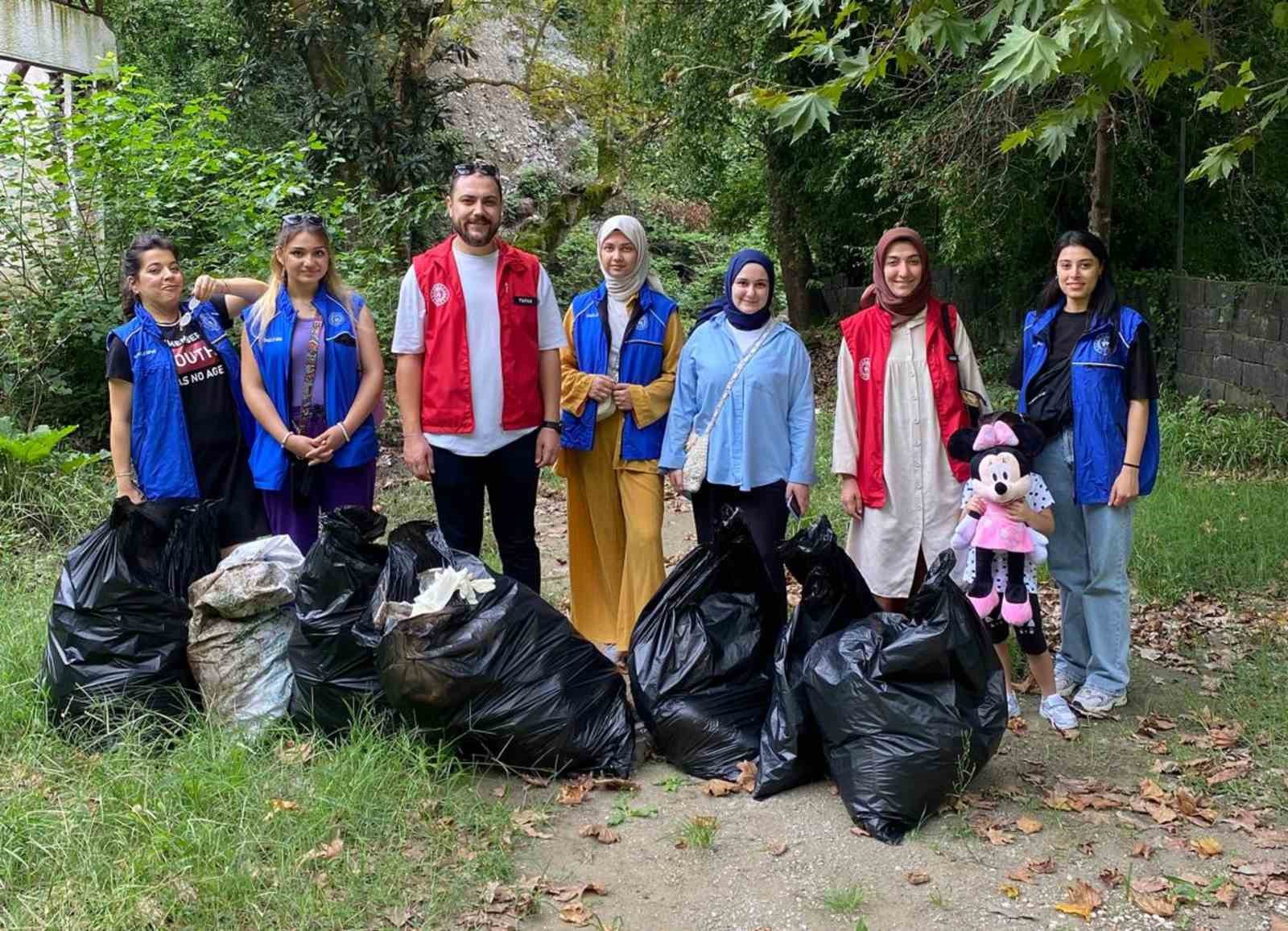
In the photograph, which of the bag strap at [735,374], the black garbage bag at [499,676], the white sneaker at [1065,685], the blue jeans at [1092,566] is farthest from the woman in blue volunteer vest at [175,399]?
the white sneaker at [1065,685]

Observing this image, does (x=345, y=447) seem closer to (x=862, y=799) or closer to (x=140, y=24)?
(x=862, y=799)

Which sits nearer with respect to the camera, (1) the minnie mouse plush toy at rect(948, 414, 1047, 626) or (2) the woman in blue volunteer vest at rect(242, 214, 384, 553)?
(1) the minnie mouse plush toy at rect(948, 414, 1047, 626)

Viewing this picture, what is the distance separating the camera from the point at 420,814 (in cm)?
350

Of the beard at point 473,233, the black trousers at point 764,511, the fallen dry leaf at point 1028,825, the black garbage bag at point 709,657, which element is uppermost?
the beard at point 473,233

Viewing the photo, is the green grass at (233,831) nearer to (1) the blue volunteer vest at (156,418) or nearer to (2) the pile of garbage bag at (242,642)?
(2) the pile of garbage bag at (242,642)

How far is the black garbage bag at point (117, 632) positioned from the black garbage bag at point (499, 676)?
2.71 feet

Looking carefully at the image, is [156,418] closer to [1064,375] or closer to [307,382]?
[307,382]

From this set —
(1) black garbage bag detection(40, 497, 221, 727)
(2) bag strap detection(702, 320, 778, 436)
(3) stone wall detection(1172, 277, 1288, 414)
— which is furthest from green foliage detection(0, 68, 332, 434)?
(3) stone wall detection(1172, 277, 1288, 414)

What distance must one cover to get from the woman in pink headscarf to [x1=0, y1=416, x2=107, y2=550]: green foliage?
472 cm

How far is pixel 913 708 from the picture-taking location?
3516 millimetres

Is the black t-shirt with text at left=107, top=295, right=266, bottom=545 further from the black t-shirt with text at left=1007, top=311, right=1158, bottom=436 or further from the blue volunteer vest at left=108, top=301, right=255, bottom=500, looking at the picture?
the black t-shirt with text at left=1007, top=311, right=1158, bottom=436

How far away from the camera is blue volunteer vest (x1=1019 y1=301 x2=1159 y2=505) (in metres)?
4.21

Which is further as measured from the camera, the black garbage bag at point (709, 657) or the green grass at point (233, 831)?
the black garbage bag at point (709, 657)

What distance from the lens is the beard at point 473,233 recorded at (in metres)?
4.39
